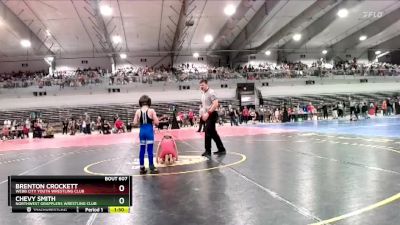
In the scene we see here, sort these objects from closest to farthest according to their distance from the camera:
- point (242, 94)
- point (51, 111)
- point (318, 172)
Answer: point (318, 172)
point (51, 111)
point (242, 94)

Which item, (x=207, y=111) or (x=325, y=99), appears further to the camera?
(x=325, y=99)

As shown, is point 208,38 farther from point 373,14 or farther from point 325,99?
point 373,14

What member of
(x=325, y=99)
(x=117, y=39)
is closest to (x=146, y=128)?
(x=117, y=39)

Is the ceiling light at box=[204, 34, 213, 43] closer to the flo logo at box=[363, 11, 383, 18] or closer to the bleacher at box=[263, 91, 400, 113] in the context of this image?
the bleacher at box=[263, 91, 400, 113]

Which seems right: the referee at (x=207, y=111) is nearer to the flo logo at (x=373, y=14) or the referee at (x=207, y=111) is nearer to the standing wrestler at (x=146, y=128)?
the standing wrestler at (x=146, y=128)

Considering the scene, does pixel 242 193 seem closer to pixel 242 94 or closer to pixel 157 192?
pixel 157 192

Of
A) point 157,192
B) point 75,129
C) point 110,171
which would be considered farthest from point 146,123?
point 75,129

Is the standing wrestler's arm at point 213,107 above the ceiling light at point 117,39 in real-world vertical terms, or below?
below

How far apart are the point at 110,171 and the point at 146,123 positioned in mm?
1246

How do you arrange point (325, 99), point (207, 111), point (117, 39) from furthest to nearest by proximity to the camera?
point (325, 99) → point (117, 39) → point (207, 111)

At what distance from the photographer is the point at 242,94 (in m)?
43.3
